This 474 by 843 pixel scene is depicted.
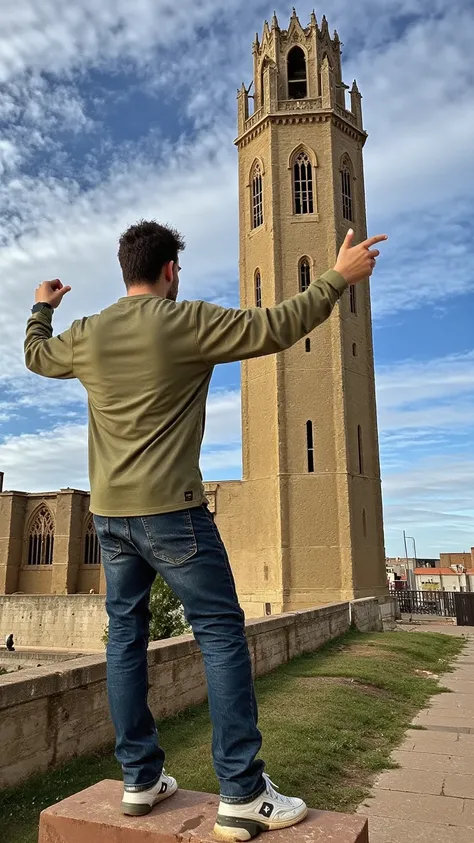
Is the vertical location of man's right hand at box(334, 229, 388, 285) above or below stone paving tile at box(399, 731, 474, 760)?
above

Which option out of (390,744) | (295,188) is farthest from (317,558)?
(390,744)

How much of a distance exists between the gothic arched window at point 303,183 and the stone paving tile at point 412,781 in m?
27.2

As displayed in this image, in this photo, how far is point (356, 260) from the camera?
2340mm

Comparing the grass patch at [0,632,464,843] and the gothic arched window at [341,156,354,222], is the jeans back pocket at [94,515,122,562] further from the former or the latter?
the gothic arched window at [341,156,354,222]

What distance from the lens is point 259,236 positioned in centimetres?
2941

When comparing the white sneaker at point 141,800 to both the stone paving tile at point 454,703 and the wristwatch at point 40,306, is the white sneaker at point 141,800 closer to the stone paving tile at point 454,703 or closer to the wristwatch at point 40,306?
the wristwatch at point 40,306

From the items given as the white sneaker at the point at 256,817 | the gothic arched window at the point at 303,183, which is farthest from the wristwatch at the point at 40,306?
the gothic arched window at the point at 303,183

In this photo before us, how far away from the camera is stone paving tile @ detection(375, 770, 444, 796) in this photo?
165 inches

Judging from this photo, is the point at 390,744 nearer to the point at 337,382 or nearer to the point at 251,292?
the point at 337,382

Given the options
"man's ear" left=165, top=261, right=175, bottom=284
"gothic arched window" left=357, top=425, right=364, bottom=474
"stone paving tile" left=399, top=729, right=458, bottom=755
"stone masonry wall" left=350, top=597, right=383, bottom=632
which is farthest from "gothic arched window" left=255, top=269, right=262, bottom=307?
"man's ear" left=165, top=261, right=175, bottom=284

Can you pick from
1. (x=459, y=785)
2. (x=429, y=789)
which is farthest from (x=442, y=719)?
(x=429, y=789)

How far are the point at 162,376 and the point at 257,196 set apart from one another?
29.8 meters

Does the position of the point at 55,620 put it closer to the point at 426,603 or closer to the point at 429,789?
the point at 426,603

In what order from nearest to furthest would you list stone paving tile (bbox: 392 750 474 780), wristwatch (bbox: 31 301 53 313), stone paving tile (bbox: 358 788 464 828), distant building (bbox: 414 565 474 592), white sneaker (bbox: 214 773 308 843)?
1. white sneaker (bbox: 214 773 308 843)
2. wristwatch (bbox: 31 301 53 313)
3. stone paving tile (bbox: 358 788 464 828)
4. stone paving tile (bbox: 392 750 474 780)
5. distant building (bbox: 414 565 474 592)
